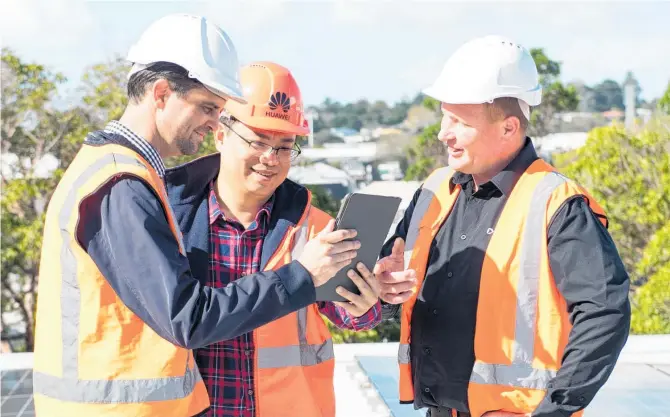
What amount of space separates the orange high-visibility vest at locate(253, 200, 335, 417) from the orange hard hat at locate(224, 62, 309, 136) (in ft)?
0.98

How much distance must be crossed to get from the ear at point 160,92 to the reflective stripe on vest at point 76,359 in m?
0.18

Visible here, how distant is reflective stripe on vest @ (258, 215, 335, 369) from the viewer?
2.19 metres

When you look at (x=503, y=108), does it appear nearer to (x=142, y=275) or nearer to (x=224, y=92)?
(x=224, y=92)

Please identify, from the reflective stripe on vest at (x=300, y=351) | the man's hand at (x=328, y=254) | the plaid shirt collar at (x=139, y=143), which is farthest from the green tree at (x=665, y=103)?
the plaid shirt collar at (x=139, y=143)

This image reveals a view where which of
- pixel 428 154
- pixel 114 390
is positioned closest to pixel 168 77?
pixel 114 390

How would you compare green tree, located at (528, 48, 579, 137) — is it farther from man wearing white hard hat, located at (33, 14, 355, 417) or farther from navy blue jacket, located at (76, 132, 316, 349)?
navy blue jacket, located at (76, 132, 316, 349)

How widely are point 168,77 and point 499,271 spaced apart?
0.97 meters

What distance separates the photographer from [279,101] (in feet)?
7.72

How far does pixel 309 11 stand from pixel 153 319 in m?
74.2

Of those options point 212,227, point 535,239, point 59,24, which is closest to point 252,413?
point 212,227

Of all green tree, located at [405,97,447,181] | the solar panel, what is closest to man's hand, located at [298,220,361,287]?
the solar panel

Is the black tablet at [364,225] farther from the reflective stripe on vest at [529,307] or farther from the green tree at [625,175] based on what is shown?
the green tree at [625,175]

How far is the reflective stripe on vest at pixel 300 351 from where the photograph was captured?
7.19 feet

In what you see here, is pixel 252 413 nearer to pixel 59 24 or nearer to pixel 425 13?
pixel 59 24
